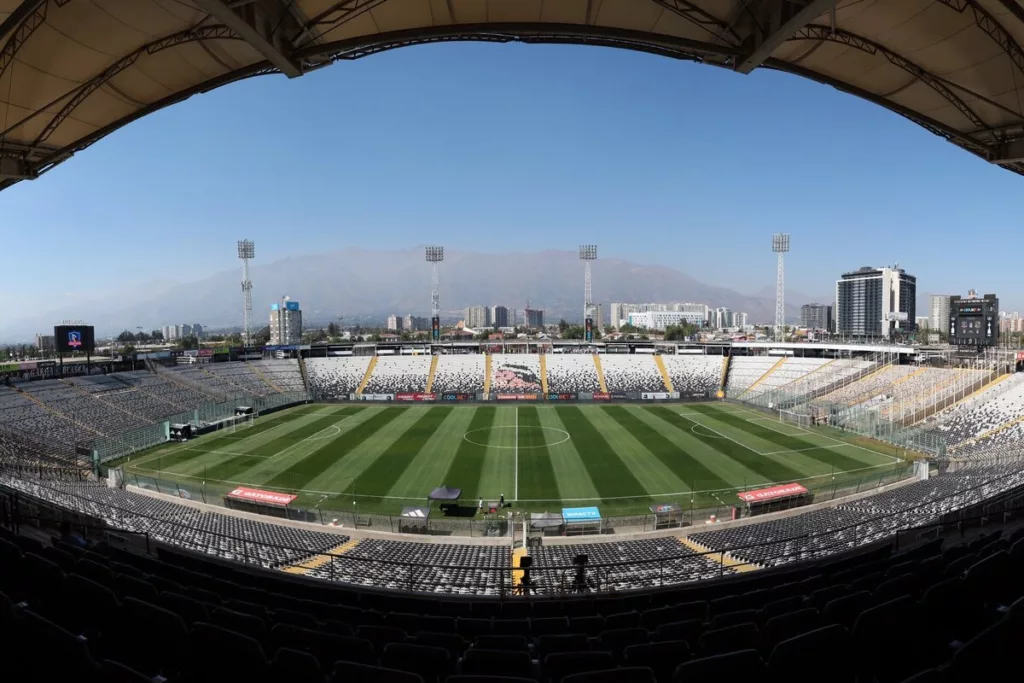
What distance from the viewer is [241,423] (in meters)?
41.8

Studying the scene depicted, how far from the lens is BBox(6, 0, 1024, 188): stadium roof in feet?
27.0

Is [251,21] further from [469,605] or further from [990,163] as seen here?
[990,163]

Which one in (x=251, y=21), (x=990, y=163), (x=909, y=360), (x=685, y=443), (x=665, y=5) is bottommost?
(x=685, y=443)

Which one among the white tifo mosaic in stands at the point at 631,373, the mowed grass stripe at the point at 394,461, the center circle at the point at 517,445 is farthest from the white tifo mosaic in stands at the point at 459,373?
the white tifo mosaic in stands at the point at 631,373

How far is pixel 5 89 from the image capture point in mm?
9859

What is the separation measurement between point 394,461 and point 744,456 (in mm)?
23024

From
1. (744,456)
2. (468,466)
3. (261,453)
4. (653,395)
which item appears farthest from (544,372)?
(261,453)

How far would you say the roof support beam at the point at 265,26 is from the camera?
6836 millimetres

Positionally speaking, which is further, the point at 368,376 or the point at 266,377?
the point at 368,376

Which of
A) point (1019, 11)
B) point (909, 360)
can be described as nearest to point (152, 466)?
point (1019, 11)

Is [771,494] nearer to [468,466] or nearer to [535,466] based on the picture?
[535,466]

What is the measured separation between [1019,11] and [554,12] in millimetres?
7918

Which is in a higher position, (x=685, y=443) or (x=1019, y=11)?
(x=1019, y=11)

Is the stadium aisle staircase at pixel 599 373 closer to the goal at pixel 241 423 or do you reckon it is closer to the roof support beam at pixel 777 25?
the goal at pixel 241 423
